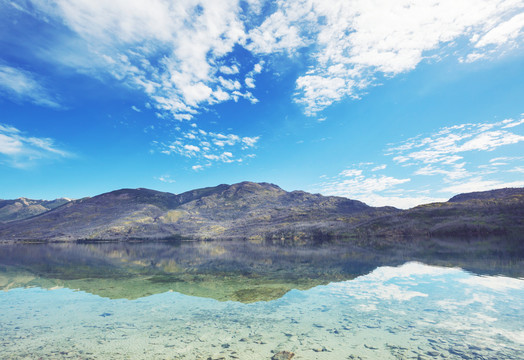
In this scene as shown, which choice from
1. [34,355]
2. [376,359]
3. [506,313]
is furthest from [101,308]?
[506,313]

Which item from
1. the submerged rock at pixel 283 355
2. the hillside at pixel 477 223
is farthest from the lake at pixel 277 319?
the hillside at pixel 477 223

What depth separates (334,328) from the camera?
1931 cm

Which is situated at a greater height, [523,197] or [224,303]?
[523,197]

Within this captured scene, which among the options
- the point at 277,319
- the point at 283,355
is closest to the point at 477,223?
the point at 277,319

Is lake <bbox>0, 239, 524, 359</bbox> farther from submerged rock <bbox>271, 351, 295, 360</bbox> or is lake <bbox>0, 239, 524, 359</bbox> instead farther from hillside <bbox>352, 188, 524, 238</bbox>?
hillside <bbox>352, 188, 524, 238</bbox>

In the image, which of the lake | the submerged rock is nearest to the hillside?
the lake

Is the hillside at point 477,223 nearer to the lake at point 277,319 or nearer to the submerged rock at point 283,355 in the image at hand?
the lake at point 277,319

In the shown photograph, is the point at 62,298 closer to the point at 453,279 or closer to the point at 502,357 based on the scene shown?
the point at 502,357

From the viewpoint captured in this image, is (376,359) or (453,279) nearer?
(376,359)

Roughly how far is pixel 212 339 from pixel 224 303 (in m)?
10.5

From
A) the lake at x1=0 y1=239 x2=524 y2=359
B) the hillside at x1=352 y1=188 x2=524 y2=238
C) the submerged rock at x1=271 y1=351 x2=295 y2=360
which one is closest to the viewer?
the submerged rock at x1=271 y1=351 x2=295 y2=360

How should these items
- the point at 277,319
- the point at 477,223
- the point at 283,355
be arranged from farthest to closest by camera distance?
the point at 477,223 < the point at 277,319 < the point at 283,355

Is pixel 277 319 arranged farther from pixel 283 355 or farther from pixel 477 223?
pixel 477 223

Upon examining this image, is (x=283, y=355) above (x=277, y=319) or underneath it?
above
